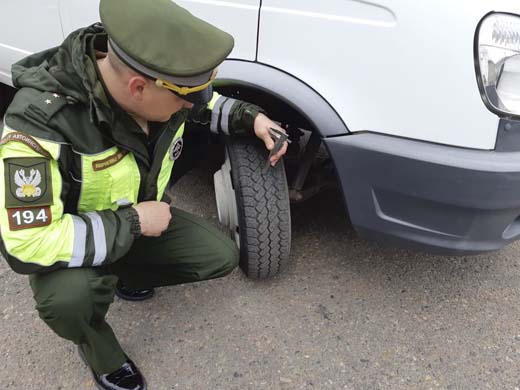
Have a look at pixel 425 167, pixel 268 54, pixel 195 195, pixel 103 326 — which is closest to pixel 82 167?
pixel 103 326

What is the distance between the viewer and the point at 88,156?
4.88ft

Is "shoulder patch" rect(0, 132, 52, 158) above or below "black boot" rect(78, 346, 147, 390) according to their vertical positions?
above

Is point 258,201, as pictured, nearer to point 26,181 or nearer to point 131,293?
point 131,293

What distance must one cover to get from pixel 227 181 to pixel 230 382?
827 millimetres

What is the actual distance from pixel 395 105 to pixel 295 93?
1.18 feet

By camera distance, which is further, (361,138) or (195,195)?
(195,195)

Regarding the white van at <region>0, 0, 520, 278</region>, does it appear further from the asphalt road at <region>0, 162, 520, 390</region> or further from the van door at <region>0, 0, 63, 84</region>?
the van door at <region>0, 0, 63, 84</region>

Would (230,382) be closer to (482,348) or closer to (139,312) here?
(139,312)

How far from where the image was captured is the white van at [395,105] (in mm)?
1578

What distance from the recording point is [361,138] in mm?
Result: 1772

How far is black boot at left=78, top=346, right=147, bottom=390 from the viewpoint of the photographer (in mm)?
1788

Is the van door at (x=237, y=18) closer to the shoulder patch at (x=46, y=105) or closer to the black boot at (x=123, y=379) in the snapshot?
the shoulder patch at (x=46, y=105)

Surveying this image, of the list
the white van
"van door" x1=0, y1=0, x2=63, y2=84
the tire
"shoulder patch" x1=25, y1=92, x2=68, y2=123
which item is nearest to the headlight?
the white van

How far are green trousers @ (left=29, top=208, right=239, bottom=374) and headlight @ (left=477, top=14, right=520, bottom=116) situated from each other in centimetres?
103
